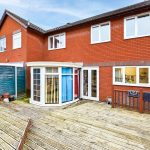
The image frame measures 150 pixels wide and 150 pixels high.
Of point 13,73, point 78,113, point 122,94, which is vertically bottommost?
point 78,113

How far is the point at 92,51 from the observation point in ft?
45.2

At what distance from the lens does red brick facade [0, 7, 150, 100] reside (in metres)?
11.6

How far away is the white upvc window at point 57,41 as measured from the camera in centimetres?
1616

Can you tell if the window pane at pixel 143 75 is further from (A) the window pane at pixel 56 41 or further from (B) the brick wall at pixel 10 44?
(B) the brick wall at pixel 10 44

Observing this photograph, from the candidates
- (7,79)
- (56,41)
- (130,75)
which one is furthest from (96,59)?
(7,79)

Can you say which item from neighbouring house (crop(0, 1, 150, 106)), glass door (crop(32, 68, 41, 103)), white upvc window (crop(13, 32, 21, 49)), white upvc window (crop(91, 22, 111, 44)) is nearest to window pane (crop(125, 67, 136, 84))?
neighbouring house (crop(0, 1, 150, 106))

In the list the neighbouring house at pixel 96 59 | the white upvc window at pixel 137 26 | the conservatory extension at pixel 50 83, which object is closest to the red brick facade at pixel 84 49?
the neighbouring house at pixel 96 59

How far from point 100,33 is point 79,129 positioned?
8079 millimetres

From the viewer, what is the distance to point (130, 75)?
454 inches

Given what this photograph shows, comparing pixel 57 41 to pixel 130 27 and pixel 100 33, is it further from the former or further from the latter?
pixel 130 27

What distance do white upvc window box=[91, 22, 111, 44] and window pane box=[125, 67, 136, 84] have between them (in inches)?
105

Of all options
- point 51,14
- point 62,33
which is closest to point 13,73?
point 62,33

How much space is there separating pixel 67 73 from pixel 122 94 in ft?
13.3

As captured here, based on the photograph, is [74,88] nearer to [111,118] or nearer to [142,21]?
[111,118]
